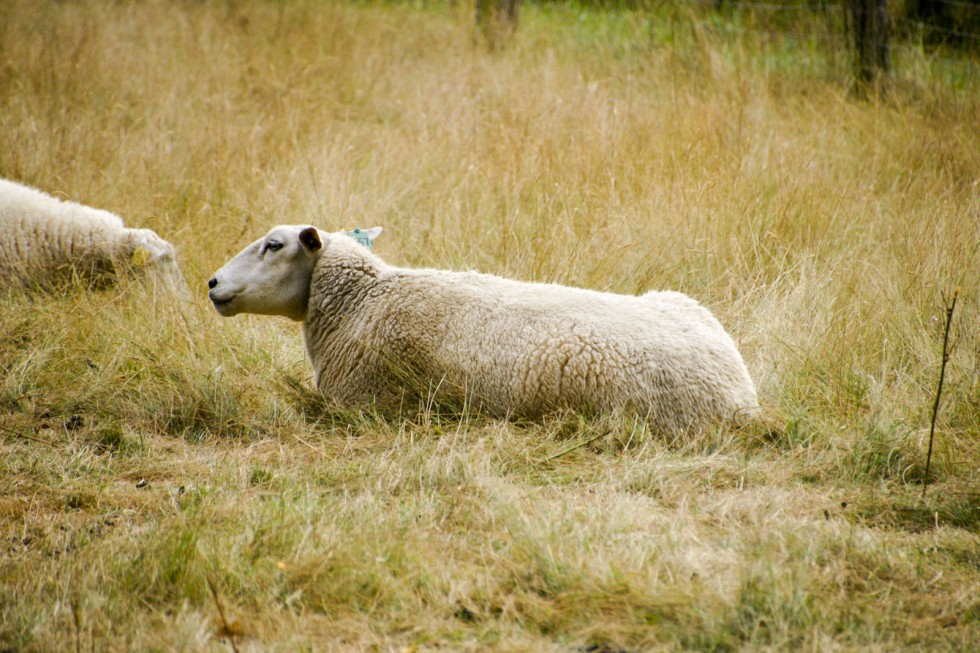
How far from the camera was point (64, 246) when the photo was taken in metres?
5.91

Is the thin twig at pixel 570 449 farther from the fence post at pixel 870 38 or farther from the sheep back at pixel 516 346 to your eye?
the fence post at pixel 870 38

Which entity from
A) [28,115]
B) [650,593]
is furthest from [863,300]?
[28,115]

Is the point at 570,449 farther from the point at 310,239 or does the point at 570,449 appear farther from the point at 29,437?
the point at 29,437

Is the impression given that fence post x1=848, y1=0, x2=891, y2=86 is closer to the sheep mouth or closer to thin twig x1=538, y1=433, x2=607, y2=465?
thin twig x1=538, y1=433, x2=607, y2=465

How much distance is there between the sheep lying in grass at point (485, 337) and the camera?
395 cm

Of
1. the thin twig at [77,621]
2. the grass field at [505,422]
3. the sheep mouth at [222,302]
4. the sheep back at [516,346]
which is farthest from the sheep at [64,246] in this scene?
the thin twig at [77,621]

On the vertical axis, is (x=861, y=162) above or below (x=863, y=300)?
above

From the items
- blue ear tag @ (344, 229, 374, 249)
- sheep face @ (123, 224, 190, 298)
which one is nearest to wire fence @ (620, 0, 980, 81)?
blue ear tag @ (344, 229, 374, 249)

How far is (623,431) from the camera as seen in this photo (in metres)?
3.88

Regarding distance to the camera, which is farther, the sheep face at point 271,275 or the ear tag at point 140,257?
the ear tag at point 140,257

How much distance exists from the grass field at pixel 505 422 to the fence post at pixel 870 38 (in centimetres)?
22

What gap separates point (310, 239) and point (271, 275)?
0.90 ft

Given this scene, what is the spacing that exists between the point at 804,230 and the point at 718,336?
1997 millimetres

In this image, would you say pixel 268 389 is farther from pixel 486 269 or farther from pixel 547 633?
pixel 547 633
